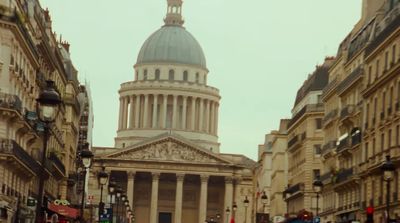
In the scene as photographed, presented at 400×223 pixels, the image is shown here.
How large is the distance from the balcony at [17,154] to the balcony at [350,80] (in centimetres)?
1861

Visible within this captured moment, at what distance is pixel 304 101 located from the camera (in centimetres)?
10494

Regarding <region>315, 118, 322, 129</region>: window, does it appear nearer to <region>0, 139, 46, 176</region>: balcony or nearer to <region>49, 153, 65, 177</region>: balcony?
<region>49, 153, 65, 177</region>: balcony

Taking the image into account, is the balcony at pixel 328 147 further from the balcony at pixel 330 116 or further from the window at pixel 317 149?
the window at pixel 317 149

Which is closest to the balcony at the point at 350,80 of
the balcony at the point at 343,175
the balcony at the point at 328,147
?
the balcony at the point at 328,147

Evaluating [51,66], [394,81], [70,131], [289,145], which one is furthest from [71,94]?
[394,81]

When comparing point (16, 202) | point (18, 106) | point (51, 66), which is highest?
point (51, 66)

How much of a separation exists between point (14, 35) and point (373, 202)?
20.2 m

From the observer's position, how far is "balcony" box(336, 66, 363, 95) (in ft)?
232

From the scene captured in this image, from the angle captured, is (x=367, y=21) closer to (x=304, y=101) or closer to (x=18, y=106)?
(x=18, y=106)

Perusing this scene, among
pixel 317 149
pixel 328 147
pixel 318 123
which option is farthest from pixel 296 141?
pixel 328 147

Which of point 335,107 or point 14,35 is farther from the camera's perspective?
point 335,107

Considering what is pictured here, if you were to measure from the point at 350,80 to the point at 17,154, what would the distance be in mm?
23270

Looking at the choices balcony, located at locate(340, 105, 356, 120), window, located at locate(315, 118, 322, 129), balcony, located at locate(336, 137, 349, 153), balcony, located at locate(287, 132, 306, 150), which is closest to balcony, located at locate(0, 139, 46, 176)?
balcony, located at locate(340, 105, 356, 120)

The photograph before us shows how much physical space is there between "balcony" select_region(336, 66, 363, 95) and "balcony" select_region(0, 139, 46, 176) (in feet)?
61.1
